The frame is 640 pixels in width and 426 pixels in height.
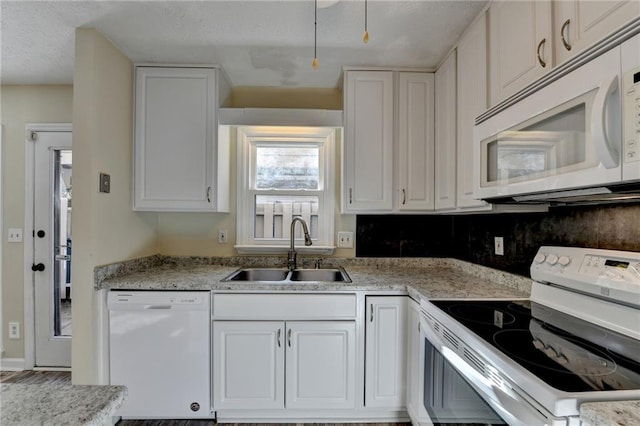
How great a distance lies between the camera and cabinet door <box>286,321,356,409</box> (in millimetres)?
1813

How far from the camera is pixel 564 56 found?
1.06m

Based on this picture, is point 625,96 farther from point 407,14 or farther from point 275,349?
point 275,349

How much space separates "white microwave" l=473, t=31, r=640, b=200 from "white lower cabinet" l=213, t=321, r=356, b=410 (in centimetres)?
121

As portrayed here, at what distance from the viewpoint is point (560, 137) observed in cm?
93

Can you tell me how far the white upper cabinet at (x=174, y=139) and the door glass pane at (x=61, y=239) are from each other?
3.01 feet

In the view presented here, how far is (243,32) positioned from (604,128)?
1.77 metres

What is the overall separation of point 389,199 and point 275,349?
4.01 ft

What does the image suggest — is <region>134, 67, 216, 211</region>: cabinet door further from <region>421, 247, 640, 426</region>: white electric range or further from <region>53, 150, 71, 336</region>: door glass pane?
<region>421, 247, 640, 426</region>: white electric range

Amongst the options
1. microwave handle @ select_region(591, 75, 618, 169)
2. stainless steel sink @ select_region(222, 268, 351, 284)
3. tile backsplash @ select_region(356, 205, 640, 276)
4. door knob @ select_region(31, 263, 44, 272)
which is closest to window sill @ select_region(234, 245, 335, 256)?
stainless steel sink @ select_region(222, 268, 351, 284)

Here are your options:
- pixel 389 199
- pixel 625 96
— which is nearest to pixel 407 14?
pixel 389 199

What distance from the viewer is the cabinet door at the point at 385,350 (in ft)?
5.98

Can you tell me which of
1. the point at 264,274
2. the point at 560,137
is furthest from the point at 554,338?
the point at 264,274

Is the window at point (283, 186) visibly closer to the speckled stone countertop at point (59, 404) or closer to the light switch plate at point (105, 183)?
the light switch plate at point (105, 183)

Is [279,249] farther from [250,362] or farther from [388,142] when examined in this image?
[388,142]
